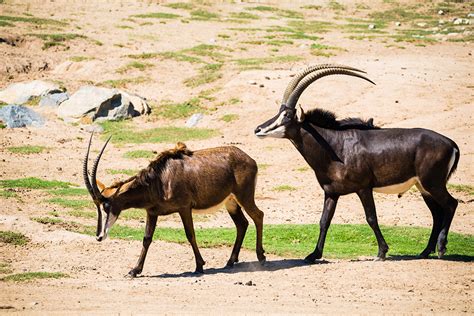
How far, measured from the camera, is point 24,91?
30891 millimetres

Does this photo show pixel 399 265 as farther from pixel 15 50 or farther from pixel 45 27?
pixel 45 27

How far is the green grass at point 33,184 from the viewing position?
2122cm

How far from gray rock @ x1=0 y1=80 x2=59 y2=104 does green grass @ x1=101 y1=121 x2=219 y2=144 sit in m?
3.46

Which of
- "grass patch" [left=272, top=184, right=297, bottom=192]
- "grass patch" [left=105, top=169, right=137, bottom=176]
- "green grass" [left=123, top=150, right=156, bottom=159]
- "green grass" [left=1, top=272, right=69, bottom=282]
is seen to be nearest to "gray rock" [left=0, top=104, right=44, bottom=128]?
"green grass" [left=123, top=150, right=156, bottom=159]

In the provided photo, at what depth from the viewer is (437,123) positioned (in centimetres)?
2523

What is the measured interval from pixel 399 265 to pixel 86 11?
118 ft

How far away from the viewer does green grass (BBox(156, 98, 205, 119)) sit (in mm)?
29469

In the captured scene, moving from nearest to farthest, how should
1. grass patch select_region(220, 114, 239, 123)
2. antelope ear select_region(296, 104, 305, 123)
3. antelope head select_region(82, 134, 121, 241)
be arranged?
antelope head select_region(82, 134, 121, 241)
antelope ear select_region(296, 104, 305, 123)
grass patch select_region(220, 114, 239, 123)

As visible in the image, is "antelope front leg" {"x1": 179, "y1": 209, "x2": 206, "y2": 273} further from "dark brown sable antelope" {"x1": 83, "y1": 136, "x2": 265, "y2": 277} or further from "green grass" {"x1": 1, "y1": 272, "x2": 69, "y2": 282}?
"green grass" {"x1": 1, "y1": 272, "x2": 69, "y2": 282}

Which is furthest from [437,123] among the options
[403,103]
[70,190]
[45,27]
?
[45,27]

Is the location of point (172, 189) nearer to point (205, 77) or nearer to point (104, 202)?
point (104, 202)

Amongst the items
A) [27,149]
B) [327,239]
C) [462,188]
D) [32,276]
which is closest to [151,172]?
[32,276]

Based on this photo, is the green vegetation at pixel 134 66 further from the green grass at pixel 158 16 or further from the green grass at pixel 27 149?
the green grass at pixel 158 16

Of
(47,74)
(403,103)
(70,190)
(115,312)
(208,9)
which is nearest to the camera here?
(115,312)
